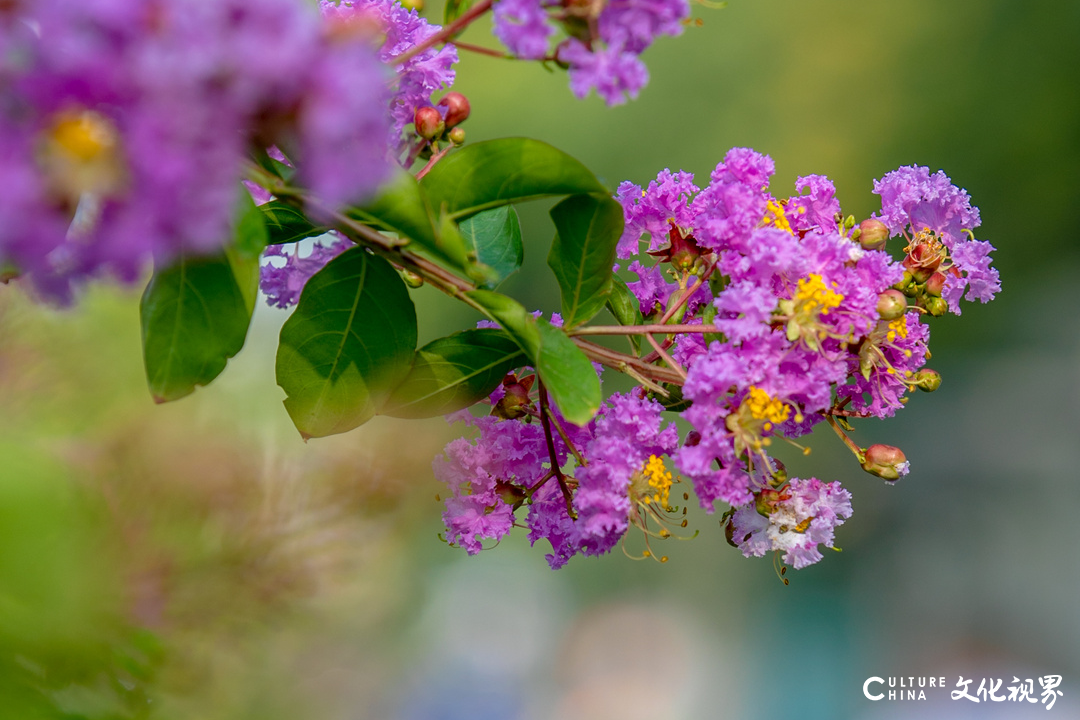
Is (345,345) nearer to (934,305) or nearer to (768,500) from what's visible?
(768,500)

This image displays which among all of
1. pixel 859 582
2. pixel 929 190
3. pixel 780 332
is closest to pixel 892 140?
pixel 859 582

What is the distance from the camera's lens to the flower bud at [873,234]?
545 mm

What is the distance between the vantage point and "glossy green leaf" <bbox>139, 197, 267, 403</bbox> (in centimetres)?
38

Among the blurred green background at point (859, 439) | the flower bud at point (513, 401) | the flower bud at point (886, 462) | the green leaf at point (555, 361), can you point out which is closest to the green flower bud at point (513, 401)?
the flower bud at point (513, 401)

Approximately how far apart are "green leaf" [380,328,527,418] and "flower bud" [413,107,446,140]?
122 mm

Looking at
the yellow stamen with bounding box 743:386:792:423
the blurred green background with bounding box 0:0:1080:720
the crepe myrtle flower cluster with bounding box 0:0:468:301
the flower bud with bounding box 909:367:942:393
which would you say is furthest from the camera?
the blurred green background with bounding box 0:0:1080:720

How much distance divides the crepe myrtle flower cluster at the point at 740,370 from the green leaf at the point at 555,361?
0.19ft

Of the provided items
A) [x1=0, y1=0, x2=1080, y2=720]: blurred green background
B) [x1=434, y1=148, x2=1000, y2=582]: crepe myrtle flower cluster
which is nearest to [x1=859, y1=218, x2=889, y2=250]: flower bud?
[x1=434, y1=148, x2=1000, y2=582]: crepe myrtle flower cluster

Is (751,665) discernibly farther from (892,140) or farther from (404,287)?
(404,287)

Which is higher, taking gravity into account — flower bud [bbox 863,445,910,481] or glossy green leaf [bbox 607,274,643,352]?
glossy green leaf [bbox 607,274,643,352]

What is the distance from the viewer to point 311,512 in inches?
17.5

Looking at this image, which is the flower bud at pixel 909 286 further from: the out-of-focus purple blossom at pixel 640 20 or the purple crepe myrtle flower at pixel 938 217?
the out-of-focus purple blossom at pixel 640 20

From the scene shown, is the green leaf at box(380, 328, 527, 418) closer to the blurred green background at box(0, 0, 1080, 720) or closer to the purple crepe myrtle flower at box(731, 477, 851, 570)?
the purple crepe myrtle flower at box(731, 477, 851, 570)

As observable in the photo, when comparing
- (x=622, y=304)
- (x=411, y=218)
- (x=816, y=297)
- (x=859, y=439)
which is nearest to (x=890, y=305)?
(x=816, y=297)
